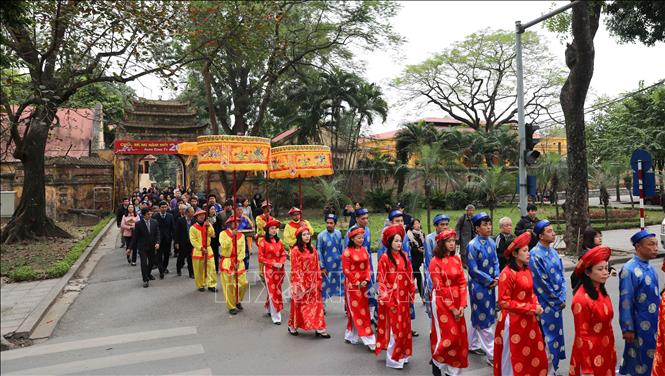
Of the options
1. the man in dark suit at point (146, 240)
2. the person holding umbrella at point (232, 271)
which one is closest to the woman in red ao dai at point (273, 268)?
the person holding umbrella at point (232, 271)

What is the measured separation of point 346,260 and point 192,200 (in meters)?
7.50

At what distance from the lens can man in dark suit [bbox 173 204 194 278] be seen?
10359mm

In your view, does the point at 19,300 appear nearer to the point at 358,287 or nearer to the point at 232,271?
the point at 232,271

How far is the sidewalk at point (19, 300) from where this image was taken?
9.90 feet

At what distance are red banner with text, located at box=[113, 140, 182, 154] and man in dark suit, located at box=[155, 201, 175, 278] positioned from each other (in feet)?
43.2

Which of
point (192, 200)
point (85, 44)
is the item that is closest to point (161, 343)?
point (192, 200)

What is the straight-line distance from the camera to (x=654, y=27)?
42.8 feet

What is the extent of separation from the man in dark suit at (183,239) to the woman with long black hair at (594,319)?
8169mm

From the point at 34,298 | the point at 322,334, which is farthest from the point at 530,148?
the point at 34,298

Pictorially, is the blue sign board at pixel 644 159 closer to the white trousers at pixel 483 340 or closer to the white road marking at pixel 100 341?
the white trousers at pixel 483 340

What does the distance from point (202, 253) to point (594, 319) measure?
6.70m

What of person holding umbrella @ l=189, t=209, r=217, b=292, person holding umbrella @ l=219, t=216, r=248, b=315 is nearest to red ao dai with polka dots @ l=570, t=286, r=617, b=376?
person holding umbrella @ l=219, t=216, r=248, b=315

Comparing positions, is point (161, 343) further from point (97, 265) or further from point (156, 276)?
point (97, 265)

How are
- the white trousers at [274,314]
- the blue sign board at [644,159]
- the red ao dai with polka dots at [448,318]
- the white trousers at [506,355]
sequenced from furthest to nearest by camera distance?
the blue sign board at [644,159] → the white trousers at [274,314] → the red ao dai with polka dots at [448,318] → the white trousers at [506,355]
